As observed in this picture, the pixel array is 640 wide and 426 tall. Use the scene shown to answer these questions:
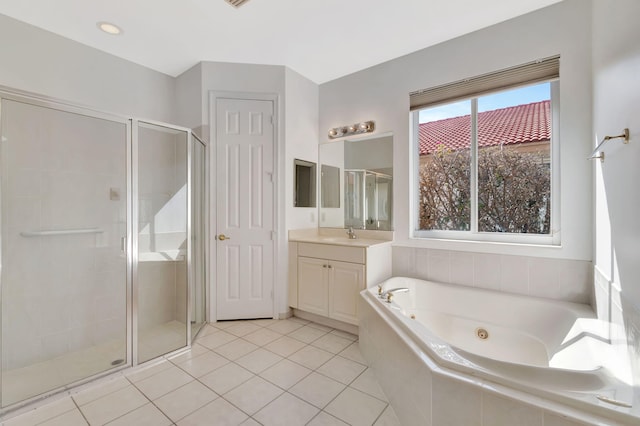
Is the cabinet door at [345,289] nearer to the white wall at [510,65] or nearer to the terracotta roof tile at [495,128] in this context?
the white wall at [510,65]

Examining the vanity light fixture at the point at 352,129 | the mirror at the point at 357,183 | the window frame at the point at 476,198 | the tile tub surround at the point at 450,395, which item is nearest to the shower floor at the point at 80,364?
the tile tub surround at the point at 450,395

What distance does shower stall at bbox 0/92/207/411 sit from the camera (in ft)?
6.25

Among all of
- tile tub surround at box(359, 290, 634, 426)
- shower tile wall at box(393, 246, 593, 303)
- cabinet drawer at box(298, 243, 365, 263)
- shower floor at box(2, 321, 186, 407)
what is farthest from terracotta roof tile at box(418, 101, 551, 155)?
shower floor at box(2, 321, 186, 407)

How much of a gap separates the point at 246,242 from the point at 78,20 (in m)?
2.30

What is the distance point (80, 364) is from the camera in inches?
78.4

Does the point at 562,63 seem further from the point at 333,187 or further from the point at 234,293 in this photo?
the point at 234,293

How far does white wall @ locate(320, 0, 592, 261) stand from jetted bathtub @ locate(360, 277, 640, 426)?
469 millimetres

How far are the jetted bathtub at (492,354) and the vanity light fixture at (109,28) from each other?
10.0ft

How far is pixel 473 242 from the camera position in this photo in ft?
7.79

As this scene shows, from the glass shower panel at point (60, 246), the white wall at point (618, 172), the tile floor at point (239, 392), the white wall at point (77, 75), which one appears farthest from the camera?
the white wall at point (77, 75)

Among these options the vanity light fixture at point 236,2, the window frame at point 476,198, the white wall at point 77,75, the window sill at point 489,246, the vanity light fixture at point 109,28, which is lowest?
the window sill at point 489,246

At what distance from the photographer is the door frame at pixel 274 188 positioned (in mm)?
2830

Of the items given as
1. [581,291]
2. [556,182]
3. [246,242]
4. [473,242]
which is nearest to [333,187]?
[246,242]

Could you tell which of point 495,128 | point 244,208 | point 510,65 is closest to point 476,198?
point 495,128
